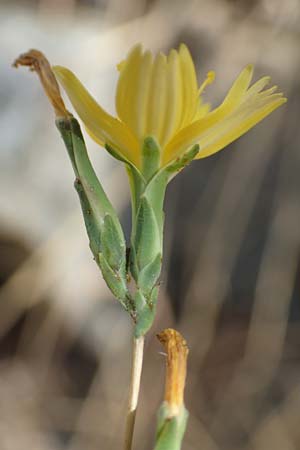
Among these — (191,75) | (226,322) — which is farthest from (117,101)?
(226,322)

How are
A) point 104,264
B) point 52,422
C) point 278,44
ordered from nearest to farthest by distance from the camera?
point 104,264 < point 52,422 < point 278,44

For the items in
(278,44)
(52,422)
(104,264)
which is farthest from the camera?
(278,44)

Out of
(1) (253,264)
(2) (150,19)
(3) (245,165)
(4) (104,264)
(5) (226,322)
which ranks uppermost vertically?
(2) (150,19)

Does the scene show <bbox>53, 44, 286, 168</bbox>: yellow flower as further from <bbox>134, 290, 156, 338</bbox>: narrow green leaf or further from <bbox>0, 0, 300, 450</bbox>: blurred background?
<bbox>0, 0, 300, 450</bbox>: blurred background

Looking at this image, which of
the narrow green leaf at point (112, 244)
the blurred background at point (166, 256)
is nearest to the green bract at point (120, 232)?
the narrow green leaf at point (112, 244)

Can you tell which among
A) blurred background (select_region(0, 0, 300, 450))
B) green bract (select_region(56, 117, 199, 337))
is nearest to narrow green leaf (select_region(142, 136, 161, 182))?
green bract (select_region(56, 117, 199, 337))

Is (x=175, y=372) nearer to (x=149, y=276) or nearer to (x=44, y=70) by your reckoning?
(x=149, y=276)

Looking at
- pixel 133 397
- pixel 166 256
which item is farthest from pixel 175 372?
pixel 166 256

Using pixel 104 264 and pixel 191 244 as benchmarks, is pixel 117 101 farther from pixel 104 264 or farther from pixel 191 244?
pixel 191 244
